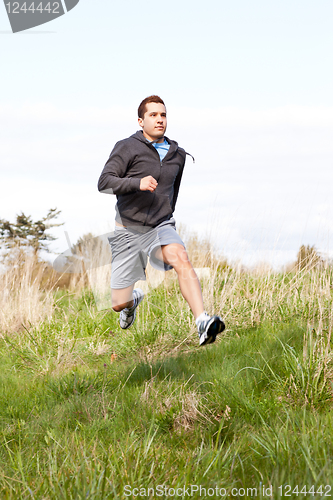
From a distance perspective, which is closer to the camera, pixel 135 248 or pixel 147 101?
pixel 147 101

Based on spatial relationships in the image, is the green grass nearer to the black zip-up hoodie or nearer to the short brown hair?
the black zip-up hoodie

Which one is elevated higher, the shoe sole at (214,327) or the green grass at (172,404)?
the shoe sole at (214,327)

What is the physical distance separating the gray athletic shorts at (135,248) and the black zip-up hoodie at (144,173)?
89 millimetres

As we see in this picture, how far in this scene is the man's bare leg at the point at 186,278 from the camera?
390 centimetres

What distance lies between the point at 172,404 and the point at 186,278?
996mm

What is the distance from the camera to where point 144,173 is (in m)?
4.54

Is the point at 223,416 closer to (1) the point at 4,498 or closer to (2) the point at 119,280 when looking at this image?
(1) the point at 4,498

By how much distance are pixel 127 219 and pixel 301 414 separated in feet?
7.92

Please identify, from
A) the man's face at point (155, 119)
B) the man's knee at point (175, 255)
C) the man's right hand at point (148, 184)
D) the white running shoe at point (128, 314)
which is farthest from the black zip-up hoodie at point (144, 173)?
the white running shoe at point (128, 314)

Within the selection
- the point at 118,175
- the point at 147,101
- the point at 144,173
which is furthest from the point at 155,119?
the point at 118,175

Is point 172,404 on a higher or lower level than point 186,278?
lower

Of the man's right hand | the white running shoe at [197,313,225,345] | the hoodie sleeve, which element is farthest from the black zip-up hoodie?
the white running shoe at [197,313,225,345]

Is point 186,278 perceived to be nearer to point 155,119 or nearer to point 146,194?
point 146,194

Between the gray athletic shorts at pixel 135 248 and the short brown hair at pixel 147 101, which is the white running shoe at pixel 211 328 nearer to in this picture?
the gray athletic shorts at pixel 135 248
